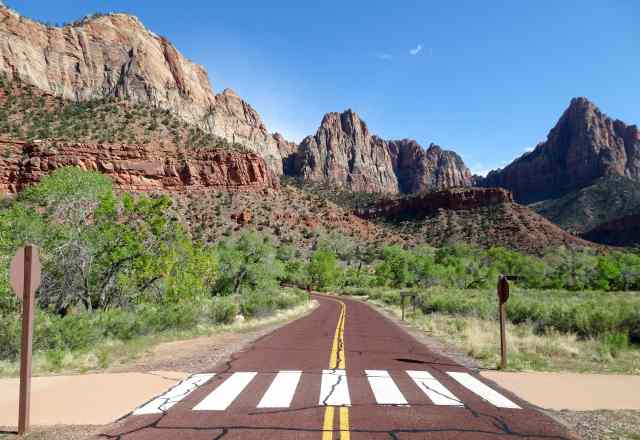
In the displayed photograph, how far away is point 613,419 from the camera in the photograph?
6410 millimetres

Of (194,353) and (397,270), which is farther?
(397,270)

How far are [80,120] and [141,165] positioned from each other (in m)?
11.2

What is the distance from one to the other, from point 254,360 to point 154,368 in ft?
7.50

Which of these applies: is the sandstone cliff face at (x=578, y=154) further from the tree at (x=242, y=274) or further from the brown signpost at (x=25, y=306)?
the brown signpost at (x=25, y=306)

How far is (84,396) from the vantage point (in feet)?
23.5

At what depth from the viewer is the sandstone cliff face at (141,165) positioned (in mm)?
66125

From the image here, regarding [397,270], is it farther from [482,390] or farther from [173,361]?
[482,390]

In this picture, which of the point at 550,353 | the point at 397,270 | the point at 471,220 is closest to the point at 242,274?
the point at 550,353

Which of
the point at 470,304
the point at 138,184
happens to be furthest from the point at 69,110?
the point at 470,304

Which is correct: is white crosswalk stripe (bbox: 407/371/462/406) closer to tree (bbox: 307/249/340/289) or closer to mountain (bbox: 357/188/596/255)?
tree (bbox: 307/249/340/289)

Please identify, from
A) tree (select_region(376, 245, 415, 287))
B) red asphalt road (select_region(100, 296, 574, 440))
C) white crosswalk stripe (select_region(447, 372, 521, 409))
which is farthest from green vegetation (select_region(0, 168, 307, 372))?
tree (select_region(376, 245, 415, 287))

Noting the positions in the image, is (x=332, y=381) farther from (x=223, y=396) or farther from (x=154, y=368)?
(x=154, y=368)

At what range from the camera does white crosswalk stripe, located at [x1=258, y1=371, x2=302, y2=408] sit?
262 inches

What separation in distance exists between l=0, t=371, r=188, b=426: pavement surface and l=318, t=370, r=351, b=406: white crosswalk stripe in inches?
110
